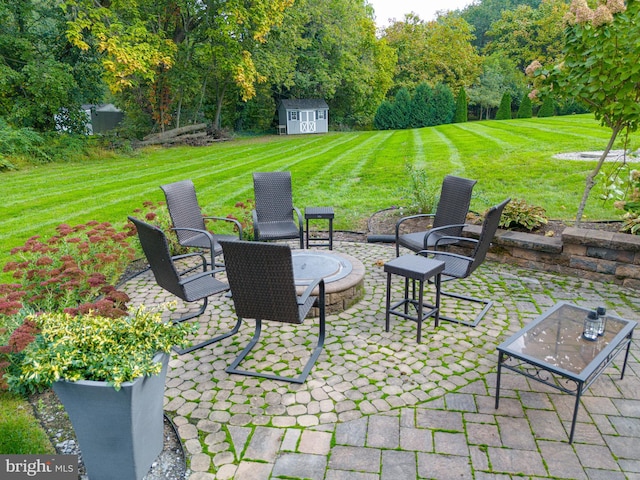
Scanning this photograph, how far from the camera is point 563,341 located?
2.85 meters

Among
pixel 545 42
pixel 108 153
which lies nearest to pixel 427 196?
pixel 108 153

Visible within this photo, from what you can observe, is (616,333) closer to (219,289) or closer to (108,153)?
(219,289)

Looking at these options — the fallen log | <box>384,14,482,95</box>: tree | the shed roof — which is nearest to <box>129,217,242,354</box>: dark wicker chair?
the fallen log

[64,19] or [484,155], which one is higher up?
[64,19]

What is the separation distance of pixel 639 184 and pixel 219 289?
4.85m

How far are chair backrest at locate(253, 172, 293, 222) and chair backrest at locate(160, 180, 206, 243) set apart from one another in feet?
2.93

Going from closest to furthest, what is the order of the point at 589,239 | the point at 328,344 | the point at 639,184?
the point at 328,344 → the point at 589,239 → the point at 639,184

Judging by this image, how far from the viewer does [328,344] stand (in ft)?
12.1

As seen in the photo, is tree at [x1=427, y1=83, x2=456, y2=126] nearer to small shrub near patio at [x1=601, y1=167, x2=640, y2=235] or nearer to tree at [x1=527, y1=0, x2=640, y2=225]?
small shrub near patio at [x1=601, y1=167, x2=640, y2=235]

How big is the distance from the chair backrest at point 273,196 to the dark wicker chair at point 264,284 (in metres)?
2.70

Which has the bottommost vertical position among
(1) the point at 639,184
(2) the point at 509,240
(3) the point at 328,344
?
(3) the point at 328,344

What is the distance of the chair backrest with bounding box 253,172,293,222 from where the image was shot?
19.1 ft

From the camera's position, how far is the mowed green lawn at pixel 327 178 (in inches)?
297

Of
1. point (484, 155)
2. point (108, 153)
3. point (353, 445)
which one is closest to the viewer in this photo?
point (353, 445)
